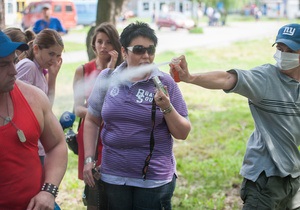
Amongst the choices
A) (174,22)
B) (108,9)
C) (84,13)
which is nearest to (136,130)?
(108,9)

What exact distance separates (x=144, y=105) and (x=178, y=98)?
262mm

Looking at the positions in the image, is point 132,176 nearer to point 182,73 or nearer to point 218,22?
point 182,73

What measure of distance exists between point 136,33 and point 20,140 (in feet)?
4.39

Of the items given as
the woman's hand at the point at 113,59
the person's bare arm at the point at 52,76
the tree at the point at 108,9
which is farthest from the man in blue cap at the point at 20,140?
the tree at the point at 108,9

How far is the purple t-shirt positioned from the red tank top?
85cm

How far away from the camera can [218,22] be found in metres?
47.4

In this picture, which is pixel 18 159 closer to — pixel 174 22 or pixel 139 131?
pixel 139 131

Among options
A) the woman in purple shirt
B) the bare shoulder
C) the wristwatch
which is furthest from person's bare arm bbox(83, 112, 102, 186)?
the bare shoulder

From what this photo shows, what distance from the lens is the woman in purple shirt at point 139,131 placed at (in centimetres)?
371

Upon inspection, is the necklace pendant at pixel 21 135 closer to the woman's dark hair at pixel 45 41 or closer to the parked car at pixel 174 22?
the woman's dark hair at pixel 45 41

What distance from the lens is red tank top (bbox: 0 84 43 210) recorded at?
2855 mm

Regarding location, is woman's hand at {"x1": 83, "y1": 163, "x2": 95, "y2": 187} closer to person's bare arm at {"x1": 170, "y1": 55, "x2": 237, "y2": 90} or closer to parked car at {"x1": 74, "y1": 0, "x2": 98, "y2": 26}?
person's bare arm at {"x1": 170, "y1": 55, "x2": 237, "y2": 90}

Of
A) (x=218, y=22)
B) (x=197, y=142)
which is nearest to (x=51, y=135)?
(x=197, y=142)

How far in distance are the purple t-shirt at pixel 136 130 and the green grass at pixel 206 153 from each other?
2.41 m
